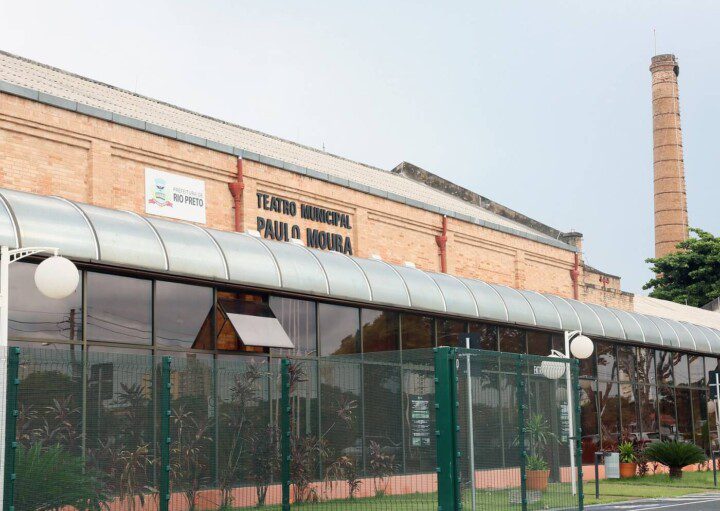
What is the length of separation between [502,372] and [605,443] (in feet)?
59.1

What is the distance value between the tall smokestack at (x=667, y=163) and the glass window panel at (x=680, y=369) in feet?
129

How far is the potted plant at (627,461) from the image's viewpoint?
31.6 meters

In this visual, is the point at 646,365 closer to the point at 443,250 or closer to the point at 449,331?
the point at 443,250

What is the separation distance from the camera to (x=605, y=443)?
3322 centimetres

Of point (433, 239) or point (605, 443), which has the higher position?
point (433, 239)

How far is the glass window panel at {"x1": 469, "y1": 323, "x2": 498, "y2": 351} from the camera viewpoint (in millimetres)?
28422

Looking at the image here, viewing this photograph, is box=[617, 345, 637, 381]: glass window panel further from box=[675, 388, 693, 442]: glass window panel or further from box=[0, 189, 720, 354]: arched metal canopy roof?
box=[675, 388, 693, 442]: glass window panel

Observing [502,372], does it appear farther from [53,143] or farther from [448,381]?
[53,143]

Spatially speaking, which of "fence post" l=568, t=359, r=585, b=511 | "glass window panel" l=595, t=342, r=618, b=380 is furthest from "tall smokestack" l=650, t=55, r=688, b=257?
"fence post" l=568, t=359, r=585, b=511

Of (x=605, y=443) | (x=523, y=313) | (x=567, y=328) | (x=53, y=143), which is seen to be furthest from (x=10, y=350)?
(x=605, y=443)

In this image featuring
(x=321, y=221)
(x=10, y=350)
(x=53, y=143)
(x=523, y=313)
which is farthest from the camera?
(x=523, y=313)

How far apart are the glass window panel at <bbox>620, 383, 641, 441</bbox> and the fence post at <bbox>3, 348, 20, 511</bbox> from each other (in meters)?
25.4

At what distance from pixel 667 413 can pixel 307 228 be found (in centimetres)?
1749

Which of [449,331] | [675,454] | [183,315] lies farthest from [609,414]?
[183,315]
